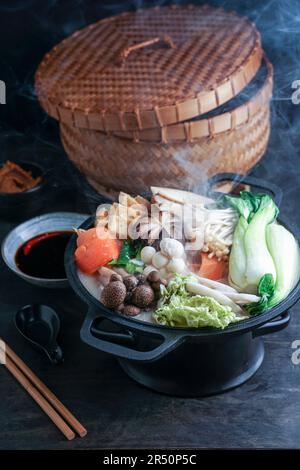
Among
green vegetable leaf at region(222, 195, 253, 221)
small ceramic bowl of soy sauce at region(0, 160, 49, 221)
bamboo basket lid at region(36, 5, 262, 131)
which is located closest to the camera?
green vegetable leaf at region(222, 195, 253, 221)

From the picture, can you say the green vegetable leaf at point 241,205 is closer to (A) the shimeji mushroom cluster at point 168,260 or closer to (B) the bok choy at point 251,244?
(B) the bok choy at point 251,244

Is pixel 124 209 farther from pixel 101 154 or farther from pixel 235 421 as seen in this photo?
pixel 235 421

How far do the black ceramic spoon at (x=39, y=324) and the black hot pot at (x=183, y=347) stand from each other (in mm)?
343

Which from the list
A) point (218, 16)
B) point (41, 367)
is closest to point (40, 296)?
point (41, 367)

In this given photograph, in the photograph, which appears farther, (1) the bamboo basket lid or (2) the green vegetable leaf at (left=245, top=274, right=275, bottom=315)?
(1) the bamboo basket lid

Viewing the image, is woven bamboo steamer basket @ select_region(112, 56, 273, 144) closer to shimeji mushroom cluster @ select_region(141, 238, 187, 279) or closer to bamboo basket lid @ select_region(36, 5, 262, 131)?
bamboo basket lid @ select_region(36, 5, 262, 131)

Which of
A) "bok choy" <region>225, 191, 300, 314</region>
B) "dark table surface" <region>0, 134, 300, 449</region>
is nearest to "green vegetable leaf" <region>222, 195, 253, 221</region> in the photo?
"bok choy" <region>225, 191, 300, 314</region>

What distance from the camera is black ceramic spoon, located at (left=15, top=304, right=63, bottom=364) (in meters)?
2.73

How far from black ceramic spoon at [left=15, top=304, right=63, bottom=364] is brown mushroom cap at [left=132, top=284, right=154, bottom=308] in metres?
0.57

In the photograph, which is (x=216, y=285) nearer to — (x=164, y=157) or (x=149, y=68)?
(x=164, y=157)

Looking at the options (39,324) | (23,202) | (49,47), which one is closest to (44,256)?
(39,324)

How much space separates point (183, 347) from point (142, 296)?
0.25 m

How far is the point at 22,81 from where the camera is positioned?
174 inches

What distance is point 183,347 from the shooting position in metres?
2.31
